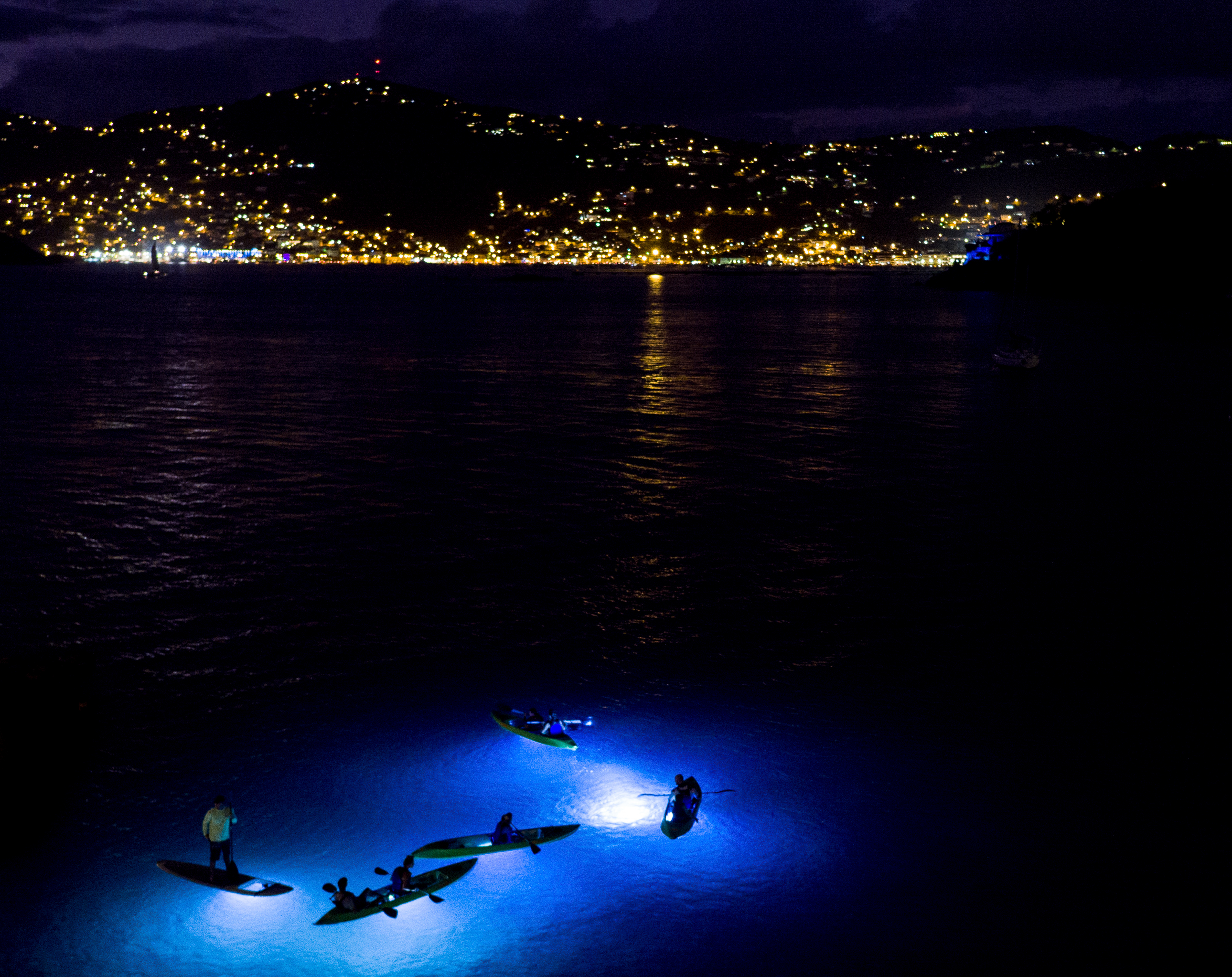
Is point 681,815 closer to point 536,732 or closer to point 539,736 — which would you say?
point 539,736

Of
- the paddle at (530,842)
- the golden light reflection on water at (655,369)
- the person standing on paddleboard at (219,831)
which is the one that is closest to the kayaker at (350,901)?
the person standing on paddleboard at (219,831)

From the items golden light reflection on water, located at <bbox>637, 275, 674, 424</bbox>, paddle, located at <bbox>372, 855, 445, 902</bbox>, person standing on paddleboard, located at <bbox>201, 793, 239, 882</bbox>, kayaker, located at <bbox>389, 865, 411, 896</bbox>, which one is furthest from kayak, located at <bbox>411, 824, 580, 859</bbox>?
golden light reflection on water, located at <bbox>637, 275, 674, 424</bbox>

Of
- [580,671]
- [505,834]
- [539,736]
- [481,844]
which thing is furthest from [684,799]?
[580,671]

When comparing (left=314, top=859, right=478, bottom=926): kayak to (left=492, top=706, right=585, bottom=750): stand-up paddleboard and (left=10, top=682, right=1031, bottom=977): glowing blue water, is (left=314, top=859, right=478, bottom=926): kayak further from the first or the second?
(left=492, top=706, right=585, bottom=750): stand-up paddleboard

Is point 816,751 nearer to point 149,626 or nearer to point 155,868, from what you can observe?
point 155,868

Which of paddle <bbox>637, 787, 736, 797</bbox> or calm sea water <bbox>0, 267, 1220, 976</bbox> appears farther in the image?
paddle <bbox>637, 787, 736, 797</bbox>

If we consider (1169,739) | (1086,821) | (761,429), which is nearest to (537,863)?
(1086,821)
